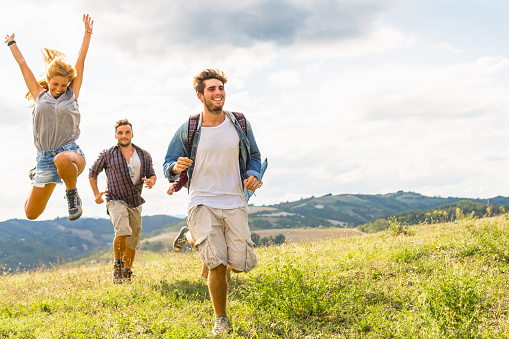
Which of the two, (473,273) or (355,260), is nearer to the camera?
(473,273)

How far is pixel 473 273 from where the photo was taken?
20.8ft

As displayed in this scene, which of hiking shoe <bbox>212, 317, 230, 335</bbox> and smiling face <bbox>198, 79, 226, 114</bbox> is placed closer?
hiking shoe <bbox>212, 317, 230, 335</bbox>

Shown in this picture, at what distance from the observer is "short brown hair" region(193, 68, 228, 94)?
5.47m

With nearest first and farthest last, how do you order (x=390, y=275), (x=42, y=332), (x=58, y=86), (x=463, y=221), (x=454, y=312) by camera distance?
1. (x=454, y=312)
2. (x=42, y=332)
3. (x=58, y=86)
4. (x=390, y=275)
5. (x=463, y=221)

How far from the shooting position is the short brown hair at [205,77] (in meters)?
5.47

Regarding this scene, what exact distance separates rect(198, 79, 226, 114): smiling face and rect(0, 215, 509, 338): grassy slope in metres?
2.57

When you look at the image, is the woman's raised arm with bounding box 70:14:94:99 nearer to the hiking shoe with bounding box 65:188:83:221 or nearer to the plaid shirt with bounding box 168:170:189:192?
the hiking shoe with bounding box 65:188:83:221

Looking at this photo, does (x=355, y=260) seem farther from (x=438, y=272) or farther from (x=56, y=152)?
(x=56, y=152)

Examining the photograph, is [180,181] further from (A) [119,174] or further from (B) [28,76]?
(A) [119,174]

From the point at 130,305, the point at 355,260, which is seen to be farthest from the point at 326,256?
the point at 130,305

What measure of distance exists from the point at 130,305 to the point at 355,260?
4.19 m

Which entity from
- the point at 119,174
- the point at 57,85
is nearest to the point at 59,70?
the point at 57,85

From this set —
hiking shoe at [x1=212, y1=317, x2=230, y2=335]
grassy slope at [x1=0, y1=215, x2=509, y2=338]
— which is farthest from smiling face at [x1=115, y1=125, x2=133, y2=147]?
hiking shoe at [x1=212, y1=317, x2=230, y2=335]

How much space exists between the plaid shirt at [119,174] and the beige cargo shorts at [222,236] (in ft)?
11.5
